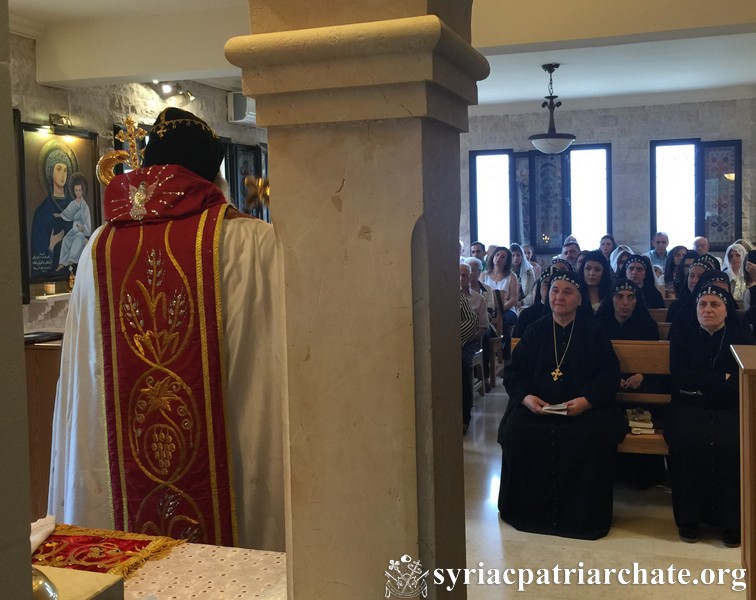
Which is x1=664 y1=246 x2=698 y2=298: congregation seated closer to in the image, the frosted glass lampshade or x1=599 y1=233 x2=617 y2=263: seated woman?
x1=599 y1=233 x2=617 y2=263: seated woman

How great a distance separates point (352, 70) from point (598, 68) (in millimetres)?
9883

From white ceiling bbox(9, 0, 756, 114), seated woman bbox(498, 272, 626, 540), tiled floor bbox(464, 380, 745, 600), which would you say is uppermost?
white ceiling bbox(9, 0, 756, 114)

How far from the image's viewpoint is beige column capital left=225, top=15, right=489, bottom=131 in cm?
132

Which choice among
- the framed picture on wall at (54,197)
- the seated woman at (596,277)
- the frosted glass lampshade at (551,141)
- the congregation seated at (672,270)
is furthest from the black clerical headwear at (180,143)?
the frosted glass lampshade at (551,141)

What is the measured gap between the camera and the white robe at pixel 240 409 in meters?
2.51

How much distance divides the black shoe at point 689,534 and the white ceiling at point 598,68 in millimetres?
3498

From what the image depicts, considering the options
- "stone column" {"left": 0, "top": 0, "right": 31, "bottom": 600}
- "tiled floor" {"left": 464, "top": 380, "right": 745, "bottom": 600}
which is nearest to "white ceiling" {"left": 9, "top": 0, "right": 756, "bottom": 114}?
"tiled floor" {"left": 464, "top": 380, "right": 745, "bottom": 600}

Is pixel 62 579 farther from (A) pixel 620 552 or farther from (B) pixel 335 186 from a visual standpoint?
(A) pixel 620 552

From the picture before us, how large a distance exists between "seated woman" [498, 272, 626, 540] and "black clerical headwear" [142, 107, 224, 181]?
2787 mm

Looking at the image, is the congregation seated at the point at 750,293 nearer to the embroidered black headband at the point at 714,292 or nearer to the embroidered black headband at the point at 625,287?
the embroidered black headband at the point at 625,287

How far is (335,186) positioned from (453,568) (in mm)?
737

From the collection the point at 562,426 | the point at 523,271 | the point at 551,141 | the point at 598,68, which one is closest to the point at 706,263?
the point at 562,426

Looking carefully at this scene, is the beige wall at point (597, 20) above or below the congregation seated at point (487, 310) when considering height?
above

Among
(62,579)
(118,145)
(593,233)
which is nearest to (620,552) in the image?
(62,579)
